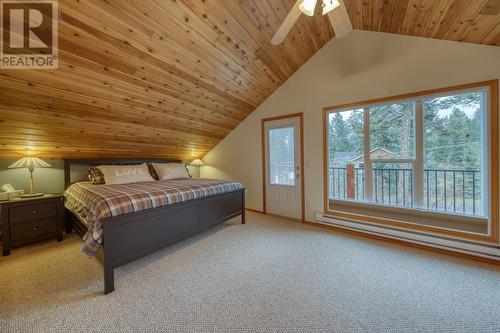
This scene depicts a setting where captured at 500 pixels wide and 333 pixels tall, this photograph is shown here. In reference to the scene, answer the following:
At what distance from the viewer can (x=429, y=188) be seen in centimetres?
339

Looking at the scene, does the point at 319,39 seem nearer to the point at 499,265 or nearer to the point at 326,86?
the point at 326,86

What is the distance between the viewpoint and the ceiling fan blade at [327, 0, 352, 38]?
1473mm

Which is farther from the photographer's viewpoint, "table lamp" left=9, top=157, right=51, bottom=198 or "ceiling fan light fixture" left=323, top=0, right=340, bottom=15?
"table lamp" left=9, top=157, right=51, bottom=198

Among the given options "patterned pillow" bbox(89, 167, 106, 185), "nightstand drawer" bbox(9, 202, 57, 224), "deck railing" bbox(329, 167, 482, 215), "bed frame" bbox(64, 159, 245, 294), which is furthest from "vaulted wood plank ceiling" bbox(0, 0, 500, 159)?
"deck railing" bbox(329, 167, 482, 215)

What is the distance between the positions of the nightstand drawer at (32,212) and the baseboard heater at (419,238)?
3817 mm

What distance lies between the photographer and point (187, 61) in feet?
7.80

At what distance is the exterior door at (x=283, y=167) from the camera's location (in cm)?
364

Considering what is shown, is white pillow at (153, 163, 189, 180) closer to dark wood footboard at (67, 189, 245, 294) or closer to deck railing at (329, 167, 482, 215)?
dark wood footboard at (67, 189, 245, 294)

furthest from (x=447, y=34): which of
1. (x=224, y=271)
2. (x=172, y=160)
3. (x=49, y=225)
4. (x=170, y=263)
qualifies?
(x=49, y=225)

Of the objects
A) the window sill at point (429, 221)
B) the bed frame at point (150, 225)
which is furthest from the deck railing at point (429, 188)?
the bed frame at point (150, 225)

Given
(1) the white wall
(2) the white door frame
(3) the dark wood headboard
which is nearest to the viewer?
(1) the white wall

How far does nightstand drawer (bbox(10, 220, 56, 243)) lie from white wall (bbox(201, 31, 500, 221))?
121 inches

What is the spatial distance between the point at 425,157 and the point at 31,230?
5.43m

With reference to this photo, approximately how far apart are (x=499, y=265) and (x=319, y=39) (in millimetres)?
3450
